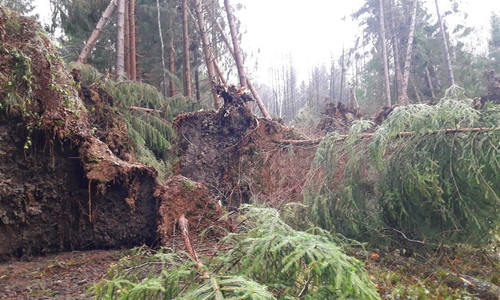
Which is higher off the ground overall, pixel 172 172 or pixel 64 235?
pixel 172 172

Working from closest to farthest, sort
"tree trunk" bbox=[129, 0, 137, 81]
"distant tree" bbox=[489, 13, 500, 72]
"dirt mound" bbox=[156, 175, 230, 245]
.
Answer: "dirt mound" bbox=[156, 175, 230, 245] < "tree trunk" bbox=[129, 0, 137, 81] < "distant tree" bbox=[489, 13, 500, 72]

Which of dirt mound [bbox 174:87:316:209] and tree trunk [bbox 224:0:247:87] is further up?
tree trunk [bbox 224:0:247:87]

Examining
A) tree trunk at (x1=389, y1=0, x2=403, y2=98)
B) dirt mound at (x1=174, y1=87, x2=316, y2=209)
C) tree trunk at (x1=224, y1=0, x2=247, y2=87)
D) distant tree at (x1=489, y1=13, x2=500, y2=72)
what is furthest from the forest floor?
distant tree at (x1=489, y1=13, x2=500, y2=72)

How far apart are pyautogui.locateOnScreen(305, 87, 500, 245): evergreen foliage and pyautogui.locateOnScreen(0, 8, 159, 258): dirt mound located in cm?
254

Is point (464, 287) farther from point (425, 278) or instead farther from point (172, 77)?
point (172, 77)

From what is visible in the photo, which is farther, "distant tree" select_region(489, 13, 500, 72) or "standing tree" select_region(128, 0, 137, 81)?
"distant tree" select_region(489, 13, 500, 72)

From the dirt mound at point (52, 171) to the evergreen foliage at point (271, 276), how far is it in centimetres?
225

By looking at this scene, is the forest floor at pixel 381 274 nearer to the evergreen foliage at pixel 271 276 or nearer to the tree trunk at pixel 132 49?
the evergreen foliage at pixel 271 276

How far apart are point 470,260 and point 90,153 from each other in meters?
5.12

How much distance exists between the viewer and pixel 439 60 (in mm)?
19141

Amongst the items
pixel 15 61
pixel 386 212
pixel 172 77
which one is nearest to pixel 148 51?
pixel 172 77

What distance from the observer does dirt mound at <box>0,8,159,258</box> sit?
11.6ft

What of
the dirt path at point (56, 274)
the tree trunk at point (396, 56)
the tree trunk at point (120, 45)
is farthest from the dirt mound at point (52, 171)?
the tree trunk at point (396, 56)

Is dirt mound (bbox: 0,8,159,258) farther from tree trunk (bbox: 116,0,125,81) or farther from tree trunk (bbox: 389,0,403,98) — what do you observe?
tree trunk (bbox: 389,0,403,98)
